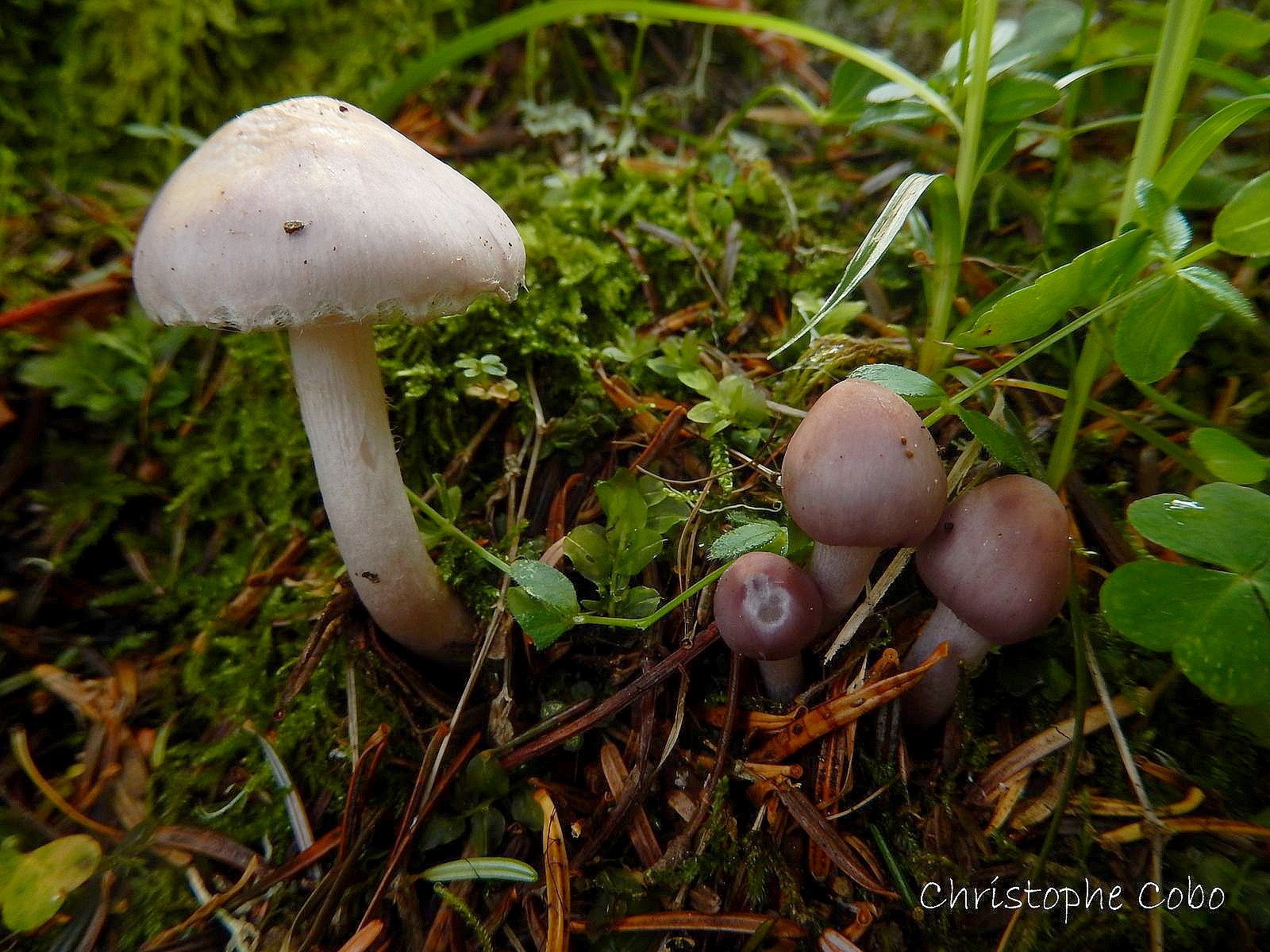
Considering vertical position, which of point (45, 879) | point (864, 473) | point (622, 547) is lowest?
point (45, 879)

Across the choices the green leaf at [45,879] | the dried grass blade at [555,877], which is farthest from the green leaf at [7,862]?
the dried grass blade at [555,877]

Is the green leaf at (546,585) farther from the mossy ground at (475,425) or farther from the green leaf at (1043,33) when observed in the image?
the green leaf at (1043,33)

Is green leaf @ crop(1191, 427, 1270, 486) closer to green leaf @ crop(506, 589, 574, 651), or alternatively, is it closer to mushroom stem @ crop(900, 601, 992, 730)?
mushroom stem @ crop(900, 601, 992, 730)

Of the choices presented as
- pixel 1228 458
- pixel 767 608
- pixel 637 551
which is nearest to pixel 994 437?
pixel 1228 458

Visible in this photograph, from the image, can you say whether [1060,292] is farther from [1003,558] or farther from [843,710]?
[843,710]

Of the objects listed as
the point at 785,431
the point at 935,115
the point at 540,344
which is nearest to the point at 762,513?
the point at 785,431
